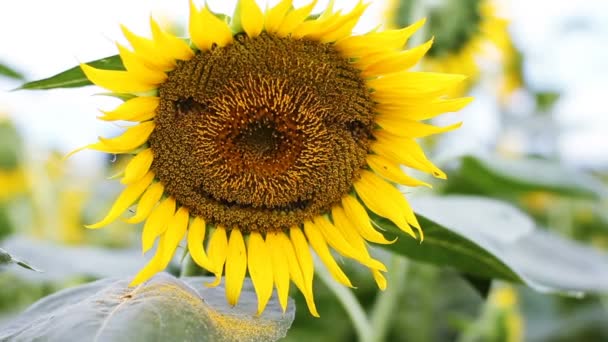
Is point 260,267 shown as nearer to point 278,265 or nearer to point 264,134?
point 278,265

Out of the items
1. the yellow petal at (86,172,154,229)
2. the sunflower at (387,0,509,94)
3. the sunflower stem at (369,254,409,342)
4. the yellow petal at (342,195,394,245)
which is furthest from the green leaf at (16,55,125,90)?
the sunflower at (387,0,509,94)

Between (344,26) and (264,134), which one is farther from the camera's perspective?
(264,134)

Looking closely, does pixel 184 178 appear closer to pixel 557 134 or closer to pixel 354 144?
pixel 354 144

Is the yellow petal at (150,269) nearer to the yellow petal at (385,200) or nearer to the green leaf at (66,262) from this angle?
the yellow petal at (385,200)

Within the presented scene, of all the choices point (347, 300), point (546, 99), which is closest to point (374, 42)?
point (347, 300)

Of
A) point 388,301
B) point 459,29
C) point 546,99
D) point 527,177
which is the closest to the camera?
point 388,301

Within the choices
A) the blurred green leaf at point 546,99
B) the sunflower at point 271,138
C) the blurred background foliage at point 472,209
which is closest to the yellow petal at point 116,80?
the sunflower at point 271,138

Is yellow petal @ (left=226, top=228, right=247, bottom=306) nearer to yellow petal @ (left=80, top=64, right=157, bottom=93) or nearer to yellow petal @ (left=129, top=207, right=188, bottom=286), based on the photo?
yellow petal @ (left=129, top=207, right=188, bottom=286)
